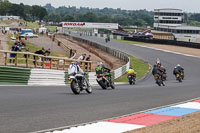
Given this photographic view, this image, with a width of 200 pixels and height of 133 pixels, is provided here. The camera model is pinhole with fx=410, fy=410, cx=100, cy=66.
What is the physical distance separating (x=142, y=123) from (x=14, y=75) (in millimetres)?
12283

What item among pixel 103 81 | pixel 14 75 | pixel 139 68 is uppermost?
pixel 14 75

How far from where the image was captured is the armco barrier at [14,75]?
19.8 metres

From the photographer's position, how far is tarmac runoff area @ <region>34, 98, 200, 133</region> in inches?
328

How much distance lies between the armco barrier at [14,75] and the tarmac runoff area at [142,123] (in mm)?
9955

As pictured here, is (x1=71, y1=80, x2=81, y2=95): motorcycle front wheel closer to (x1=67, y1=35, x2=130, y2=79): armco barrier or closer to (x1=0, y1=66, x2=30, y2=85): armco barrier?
(x1=0, y1=66, x2=30, y2=85): armco barrier

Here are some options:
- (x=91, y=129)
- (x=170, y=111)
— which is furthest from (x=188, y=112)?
(x=91, y=129)

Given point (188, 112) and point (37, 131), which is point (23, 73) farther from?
point (37, 131)

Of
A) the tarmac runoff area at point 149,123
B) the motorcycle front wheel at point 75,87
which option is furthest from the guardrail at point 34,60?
the tarmac runoff area at point 149,123

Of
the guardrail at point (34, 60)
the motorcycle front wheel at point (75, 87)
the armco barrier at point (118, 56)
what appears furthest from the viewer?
the armco barrier at point (118, 56)

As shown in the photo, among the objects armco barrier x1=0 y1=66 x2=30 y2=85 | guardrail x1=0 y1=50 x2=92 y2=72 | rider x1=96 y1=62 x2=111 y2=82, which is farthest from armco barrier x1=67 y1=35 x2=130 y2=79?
armco barrier x1=0 y1=66 x2=30 y2=85

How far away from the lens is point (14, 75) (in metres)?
20.5

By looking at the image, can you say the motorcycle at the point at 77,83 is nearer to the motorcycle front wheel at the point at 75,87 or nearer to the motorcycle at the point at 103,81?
the motorcycle front wheel at the point at 75,87

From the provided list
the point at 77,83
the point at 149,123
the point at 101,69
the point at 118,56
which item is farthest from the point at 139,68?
the point at 149,123

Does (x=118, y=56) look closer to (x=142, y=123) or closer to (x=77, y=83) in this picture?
(x=77, y=83)
